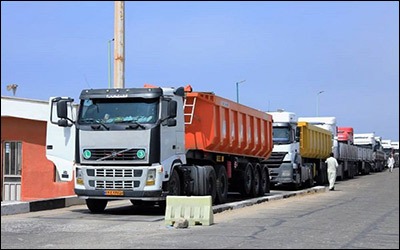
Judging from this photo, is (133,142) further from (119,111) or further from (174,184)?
(174,184)

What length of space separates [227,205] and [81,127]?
15.9ft

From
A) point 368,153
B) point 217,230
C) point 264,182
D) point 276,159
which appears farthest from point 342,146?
point 217,230

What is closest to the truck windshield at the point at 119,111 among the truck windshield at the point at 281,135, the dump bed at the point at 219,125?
the dump bed at the point at 219,125

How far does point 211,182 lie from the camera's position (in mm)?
18078

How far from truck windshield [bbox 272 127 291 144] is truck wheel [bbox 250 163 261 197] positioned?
164 inches

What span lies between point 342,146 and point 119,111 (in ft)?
94.7

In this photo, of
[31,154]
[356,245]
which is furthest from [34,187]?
[356,245]

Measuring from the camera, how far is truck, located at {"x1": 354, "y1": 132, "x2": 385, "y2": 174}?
53.6m

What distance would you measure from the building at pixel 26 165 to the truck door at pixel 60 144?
725cm

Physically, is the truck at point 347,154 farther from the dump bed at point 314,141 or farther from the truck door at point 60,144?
the truck door at point 60,144

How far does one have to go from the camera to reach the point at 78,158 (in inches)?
616

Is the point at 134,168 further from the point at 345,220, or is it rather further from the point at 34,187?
the point at 34,187

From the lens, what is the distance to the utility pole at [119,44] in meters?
23.8

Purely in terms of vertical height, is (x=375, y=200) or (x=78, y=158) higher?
(x=78, y=158)
